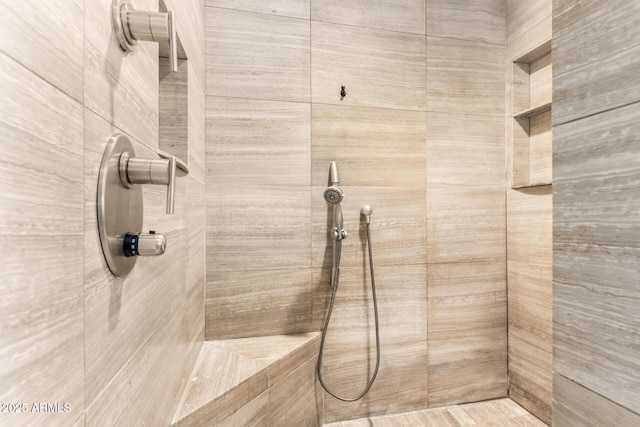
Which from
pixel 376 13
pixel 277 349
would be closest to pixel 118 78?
pixel 277 349

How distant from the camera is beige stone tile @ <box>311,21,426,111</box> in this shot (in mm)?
1672

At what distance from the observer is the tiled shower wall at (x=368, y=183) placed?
159cm

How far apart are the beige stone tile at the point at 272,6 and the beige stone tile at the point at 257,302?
1.17 metres

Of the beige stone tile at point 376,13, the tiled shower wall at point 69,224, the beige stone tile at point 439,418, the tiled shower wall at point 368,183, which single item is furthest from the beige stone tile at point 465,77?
the beige stone tile at point 439,418

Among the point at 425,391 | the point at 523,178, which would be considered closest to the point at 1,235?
the point at 425,391

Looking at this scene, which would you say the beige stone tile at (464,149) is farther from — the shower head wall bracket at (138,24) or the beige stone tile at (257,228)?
the shower head wall bracket at (138,24)

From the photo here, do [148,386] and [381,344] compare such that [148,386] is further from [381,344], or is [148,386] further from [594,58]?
[381,344]

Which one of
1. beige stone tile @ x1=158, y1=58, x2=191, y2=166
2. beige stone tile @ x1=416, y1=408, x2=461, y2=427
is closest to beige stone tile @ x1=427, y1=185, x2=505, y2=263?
beige stone tile @ x1=416, y1=408, x2=461, y2=427

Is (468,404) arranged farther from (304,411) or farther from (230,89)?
(230,89)

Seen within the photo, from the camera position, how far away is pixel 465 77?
71.9 inches

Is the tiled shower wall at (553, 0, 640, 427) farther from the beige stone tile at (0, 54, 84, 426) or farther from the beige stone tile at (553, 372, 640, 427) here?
the beige stone tile at (0, 54, 84, 426)

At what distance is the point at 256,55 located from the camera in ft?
5.24

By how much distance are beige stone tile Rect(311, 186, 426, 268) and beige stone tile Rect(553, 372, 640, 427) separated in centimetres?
118

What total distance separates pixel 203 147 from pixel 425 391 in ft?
5.20
